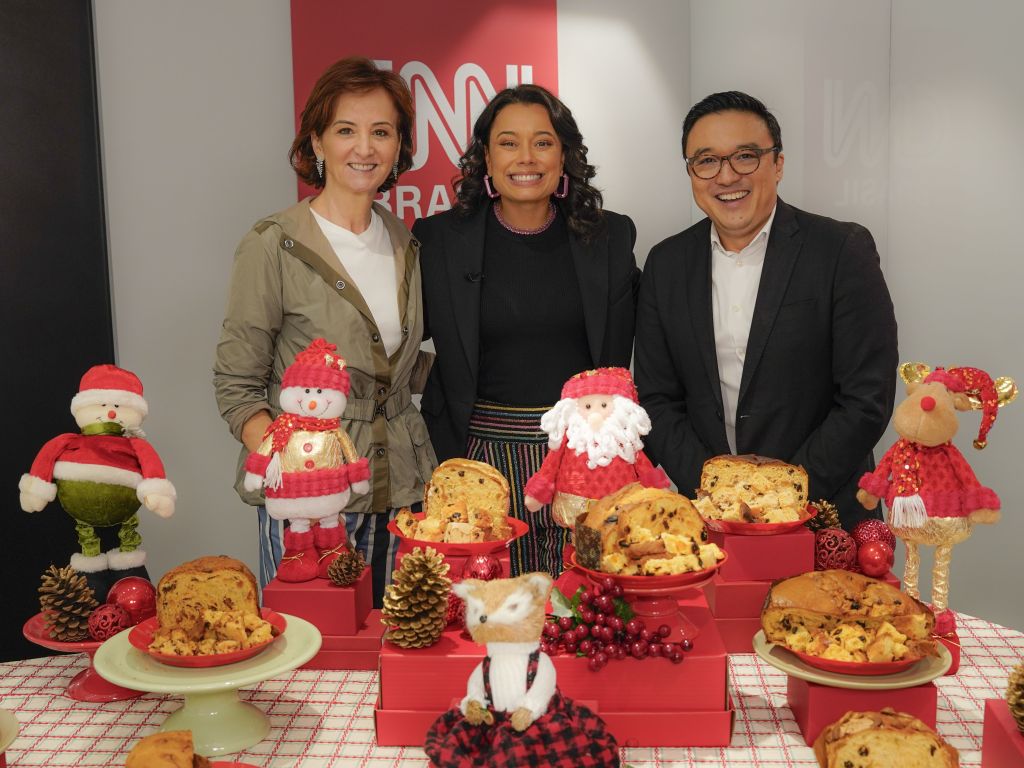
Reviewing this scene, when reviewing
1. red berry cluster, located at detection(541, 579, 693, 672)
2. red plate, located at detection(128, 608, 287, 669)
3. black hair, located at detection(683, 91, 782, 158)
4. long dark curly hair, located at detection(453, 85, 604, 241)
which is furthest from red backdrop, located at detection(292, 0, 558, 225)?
red berry cluster, located at detection(541, 579, 693, 672)

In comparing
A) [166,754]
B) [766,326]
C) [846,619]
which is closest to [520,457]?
[766,326]

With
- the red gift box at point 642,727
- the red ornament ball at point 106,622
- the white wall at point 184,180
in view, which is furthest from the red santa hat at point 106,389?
the white wall at point 184,180

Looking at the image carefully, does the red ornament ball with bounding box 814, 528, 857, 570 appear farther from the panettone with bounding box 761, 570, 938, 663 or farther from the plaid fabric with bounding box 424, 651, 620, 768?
the plaid fabric with bounding box 424, 651, 620, 768

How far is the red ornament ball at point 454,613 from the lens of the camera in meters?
1.74

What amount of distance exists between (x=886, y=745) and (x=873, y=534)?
70cm

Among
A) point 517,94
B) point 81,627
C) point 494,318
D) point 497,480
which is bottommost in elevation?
point 81,627

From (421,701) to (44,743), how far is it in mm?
651

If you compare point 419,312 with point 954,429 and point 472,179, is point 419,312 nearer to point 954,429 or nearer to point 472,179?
point 472,179

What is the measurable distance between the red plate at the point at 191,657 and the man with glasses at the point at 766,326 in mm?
1195

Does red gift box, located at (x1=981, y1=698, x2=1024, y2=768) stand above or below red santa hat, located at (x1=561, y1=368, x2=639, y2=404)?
below

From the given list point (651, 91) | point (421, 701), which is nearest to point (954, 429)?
point (421, 701)

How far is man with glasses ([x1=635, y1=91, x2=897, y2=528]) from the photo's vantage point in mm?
2449

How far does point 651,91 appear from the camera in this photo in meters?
3.95

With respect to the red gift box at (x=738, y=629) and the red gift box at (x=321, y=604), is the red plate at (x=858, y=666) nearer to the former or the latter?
the red gift box at (x=738, y=629)
